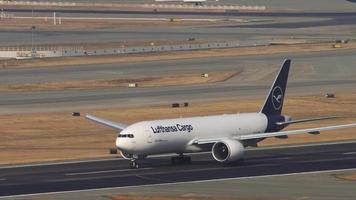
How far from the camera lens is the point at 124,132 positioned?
7550cm

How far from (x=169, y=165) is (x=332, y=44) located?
11623 cm

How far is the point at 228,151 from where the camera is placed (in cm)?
7806

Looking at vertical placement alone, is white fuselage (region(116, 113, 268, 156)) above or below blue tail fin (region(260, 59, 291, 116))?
below

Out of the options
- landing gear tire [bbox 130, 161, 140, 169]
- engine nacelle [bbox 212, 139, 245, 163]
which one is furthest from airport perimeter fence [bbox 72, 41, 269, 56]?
engine nacelle [bbox 212, 139, 245, 163]

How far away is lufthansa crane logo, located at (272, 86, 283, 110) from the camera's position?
8556cm

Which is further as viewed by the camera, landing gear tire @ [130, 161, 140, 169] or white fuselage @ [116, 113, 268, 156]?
landing gear tire @ [130, 161, 140, 169]

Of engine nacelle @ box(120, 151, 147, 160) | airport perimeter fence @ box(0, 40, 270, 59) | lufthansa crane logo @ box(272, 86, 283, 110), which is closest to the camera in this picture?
engine nacelle @ box(120, 151, 147, 160)

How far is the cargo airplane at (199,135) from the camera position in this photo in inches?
2970

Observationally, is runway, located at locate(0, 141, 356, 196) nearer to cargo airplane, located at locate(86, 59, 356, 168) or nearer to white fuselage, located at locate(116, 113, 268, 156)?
cargo airplane, located at locate(86, 59, 356, 168)

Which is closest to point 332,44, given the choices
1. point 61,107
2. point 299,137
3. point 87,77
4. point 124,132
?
point 87,77

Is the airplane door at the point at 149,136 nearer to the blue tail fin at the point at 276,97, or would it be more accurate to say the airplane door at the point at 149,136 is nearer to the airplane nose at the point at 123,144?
the airplane nose at the point at 123,144

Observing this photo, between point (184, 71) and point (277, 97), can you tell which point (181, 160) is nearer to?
point (277, 97)

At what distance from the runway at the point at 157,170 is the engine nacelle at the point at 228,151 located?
647mm

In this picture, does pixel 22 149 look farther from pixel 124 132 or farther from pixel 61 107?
pixel 61 107
